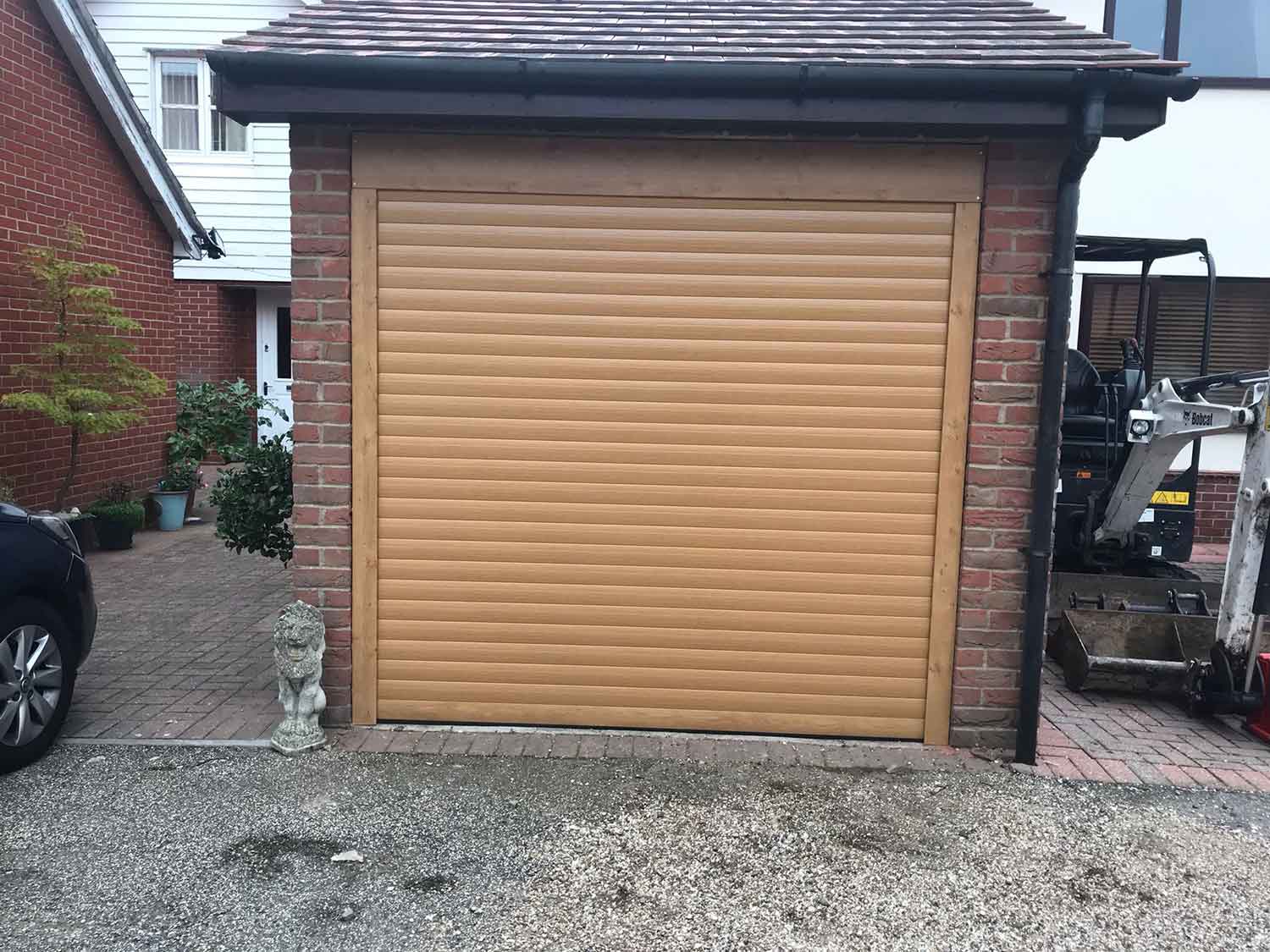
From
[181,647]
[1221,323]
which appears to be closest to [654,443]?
[181,647]

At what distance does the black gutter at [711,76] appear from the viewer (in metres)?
4.24

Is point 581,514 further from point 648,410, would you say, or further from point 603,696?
point 603,696

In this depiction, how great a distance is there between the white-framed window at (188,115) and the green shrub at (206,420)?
5.13 metres

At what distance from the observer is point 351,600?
4945mm

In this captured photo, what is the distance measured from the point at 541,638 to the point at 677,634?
0.69 meters

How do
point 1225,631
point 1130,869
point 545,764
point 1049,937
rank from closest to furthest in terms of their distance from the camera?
point 1049,937 → point 1130,869 → point 545,764 → point 1225,631

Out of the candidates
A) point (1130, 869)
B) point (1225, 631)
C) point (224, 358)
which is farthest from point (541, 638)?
point (224, 358)

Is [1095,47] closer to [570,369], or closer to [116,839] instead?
[570,369]

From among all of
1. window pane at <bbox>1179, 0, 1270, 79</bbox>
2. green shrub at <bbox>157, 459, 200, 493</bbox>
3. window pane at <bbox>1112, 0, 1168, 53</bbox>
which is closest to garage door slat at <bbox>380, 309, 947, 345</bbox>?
green shrub at <bbox>157, 459, 200, 493</bbox>

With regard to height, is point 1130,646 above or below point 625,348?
below

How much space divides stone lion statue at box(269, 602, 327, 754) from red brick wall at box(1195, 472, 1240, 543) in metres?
9.38

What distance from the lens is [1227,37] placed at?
34.0 ft

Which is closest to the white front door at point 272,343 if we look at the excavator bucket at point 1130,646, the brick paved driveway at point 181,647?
the brick paved driveway at point 181,647

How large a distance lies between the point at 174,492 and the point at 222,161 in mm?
6545
